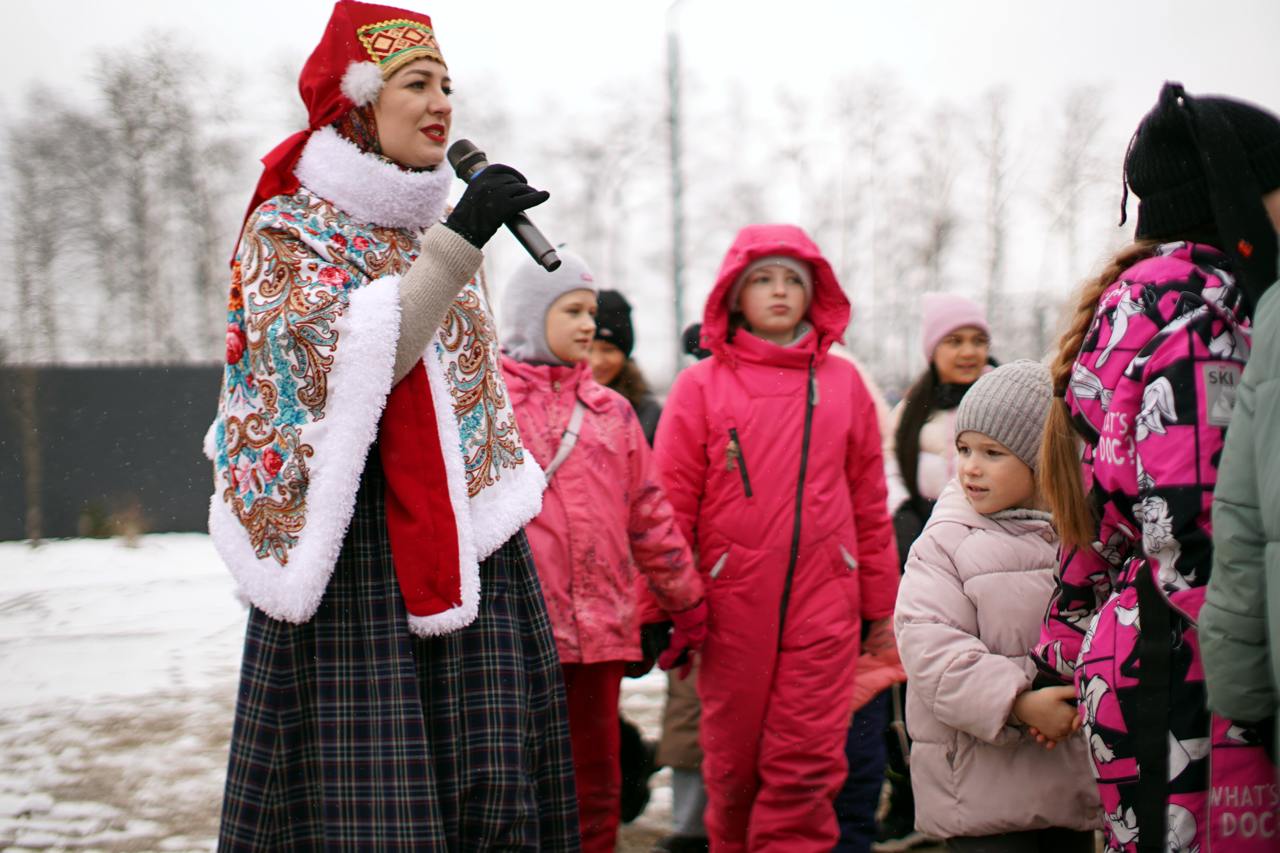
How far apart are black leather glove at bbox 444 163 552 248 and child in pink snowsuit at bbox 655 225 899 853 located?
1.46 meters

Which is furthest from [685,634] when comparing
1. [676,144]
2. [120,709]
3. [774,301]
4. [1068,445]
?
[676,144]

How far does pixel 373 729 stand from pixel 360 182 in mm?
1066

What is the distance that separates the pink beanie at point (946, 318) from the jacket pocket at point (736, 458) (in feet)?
3.51

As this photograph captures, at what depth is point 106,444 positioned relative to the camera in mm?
13820

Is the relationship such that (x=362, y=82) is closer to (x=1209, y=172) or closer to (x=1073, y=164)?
(x=1209, y=172)

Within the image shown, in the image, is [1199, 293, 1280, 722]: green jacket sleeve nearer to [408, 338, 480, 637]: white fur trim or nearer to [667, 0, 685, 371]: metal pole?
[408, 338, 480, 637]: white fur trim

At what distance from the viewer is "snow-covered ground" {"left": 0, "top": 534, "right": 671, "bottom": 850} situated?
13.3 feet

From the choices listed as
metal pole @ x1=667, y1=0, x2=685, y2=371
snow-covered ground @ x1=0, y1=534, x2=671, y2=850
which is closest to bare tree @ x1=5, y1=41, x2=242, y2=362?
snow-covered ground @ x1=0, y1=534, x2=671, y2=850

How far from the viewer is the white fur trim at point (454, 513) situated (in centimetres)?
225

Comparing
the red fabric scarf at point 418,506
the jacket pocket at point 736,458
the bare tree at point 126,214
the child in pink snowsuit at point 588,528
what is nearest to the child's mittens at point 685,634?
the child in pink snowsuit at point 588,528

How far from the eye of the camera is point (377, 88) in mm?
2395

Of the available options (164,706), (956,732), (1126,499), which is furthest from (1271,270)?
(164,706)

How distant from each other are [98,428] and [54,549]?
245 centimetres

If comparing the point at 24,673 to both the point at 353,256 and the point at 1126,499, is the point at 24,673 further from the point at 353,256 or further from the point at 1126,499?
the point at 1126,499
